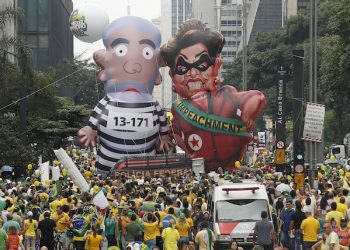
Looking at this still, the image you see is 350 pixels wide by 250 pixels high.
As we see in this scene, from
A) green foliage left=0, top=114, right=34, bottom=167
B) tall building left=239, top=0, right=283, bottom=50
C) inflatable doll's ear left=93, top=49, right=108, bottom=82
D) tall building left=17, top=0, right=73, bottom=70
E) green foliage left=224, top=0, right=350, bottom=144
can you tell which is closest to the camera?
green foliage left=0, top=114, right=34, bottom=167

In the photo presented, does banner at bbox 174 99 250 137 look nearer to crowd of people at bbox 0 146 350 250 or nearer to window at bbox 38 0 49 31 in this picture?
crowd of people at bbox 0 146 350 250

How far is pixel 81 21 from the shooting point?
5894cm

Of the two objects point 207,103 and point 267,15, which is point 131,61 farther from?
point 267,15

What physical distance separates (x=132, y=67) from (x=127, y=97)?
1188 millimetres

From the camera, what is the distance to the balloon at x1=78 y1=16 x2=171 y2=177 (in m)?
44.6

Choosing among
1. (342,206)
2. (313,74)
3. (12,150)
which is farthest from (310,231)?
(12,150)

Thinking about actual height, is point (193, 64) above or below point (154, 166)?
above

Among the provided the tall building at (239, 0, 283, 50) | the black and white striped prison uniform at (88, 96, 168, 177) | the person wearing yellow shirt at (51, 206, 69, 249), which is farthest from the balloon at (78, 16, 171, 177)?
the tall building at (239, 0, 283, 50)

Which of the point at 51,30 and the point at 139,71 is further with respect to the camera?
the point at 51,30

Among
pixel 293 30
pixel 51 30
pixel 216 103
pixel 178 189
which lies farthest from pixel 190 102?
pixel 293 30

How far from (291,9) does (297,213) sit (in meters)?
116

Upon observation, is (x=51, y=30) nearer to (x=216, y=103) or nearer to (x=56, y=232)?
(x=216, y=103)

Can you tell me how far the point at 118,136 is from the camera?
4450 cm

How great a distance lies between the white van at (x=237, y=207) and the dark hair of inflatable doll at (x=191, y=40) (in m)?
22.0
